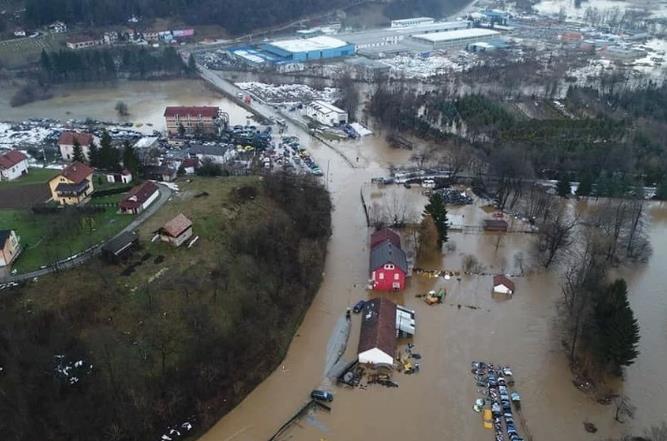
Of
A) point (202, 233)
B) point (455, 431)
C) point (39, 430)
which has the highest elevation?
point (202, 233)

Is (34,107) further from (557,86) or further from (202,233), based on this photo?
(557,86)

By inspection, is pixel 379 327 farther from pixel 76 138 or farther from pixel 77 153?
pixel 76 138

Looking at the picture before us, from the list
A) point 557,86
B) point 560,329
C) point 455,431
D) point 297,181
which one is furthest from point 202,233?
point 557,86

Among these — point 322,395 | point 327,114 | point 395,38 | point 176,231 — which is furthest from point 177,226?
point 395,38

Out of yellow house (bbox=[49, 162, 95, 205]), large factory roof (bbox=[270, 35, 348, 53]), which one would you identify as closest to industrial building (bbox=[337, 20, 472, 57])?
large factory roof (bbox=[270, 35, 348, 53])

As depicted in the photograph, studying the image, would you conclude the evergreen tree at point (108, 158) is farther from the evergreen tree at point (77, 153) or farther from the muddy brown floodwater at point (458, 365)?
the muddy brown floodwater at point (458, 365)

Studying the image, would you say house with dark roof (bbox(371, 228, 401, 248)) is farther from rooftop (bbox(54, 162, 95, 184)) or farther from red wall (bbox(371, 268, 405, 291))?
rooftop (bbox(54, 162, 95, 184))

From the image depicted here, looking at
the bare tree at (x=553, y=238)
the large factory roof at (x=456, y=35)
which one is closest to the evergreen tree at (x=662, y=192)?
the bare tree at (x=553, y=238)
